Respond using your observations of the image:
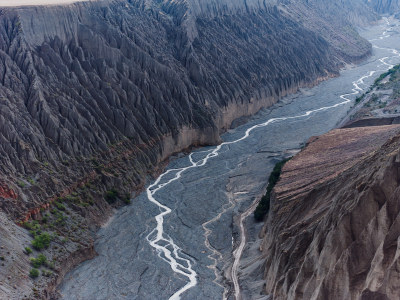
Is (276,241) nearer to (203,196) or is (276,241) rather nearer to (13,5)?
(203,196)

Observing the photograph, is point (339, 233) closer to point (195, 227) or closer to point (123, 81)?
point (195, 227)

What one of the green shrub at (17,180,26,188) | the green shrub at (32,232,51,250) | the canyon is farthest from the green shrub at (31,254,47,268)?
the green shrub at (17,180,26,188)

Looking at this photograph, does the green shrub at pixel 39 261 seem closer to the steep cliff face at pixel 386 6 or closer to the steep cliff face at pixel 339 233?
the steep cliff face at pixel 339 233

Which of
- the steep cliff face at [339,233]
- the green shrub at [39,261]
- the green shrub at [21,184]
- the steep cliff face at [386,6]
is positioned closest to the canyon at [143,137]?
the green shrub at [21,184]

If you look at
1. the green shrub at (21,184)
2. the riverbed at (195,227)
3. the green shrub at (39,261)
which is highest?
the green shrub at (21,184)

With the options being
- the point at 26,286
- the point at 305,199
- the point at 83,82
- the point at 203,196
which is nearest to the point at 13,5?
the point at 83,82

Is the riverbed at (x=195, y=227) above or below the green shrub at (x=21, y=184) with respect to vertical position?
below
